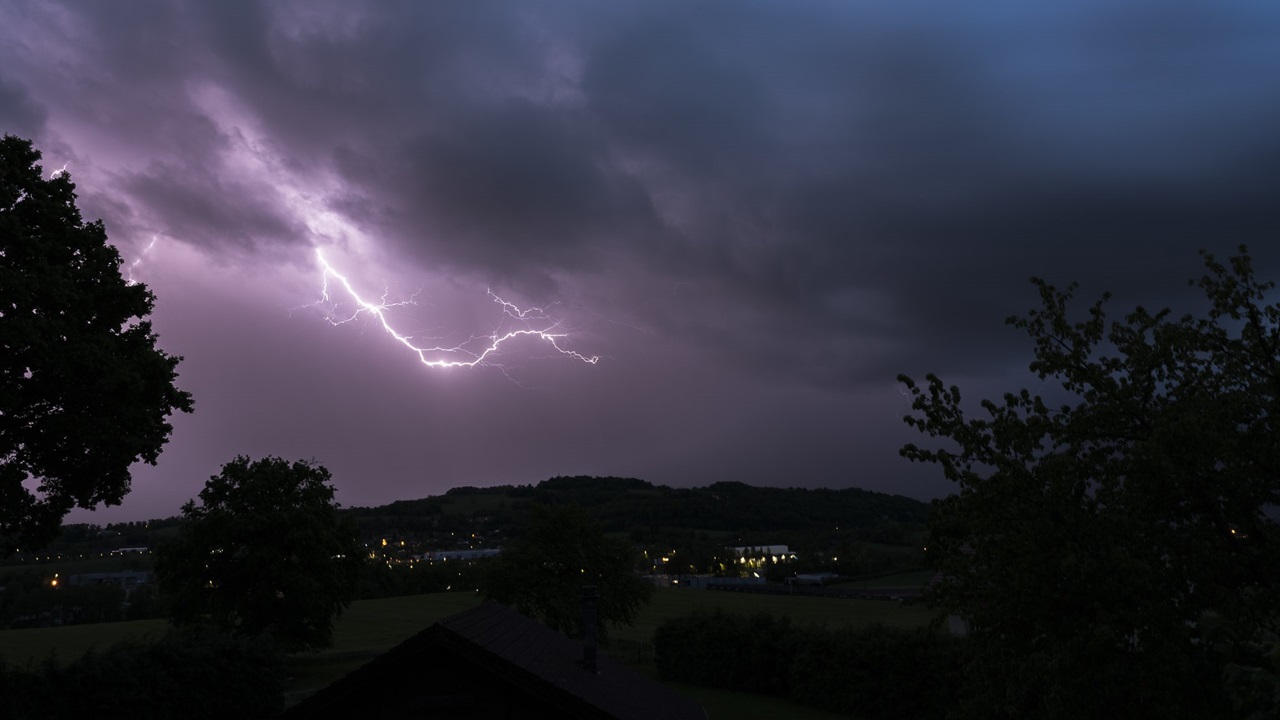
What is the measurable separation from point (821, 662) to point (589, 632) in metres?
18.6

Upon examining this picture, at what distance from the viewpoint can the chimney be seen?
60.4 ft

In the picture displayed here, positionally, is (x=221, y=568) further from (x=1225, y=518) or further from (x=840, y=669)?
(x=1225, y=518)

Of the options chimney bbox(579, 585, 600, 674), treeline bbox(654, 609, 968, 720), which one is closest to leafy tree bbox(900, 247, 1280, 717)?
chimney bbox(579, 585, 600, 674)

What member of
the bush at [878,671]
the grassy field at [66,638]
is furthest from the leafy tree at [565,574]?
the grassy field at [66,638]

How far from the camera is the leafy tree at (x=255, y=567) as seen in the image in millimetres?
39062

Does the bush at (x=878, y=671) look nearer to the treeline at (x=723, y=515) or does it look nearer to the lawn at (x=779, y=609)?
the lawn at (x=779, y=609)

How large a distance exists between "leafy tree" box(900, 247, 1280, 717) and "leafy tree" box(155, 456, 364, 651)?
35887mm

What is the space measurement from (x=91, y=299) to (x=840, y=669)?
99.0ft

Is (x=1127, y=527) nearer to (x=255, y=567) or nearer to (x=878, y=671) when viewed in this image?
(x=878, y=671)

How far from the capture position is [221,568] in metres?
39.5

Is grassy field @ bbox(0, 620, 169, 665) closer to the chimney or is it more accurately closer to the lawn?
the lawn

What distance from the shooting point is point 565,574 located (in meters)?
47.6

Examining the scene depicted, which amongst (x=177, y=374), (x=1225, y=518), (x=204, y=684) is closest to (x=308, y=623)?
(x=204, y=684)

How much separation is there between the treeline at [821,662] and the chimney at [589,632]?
1124 cm
